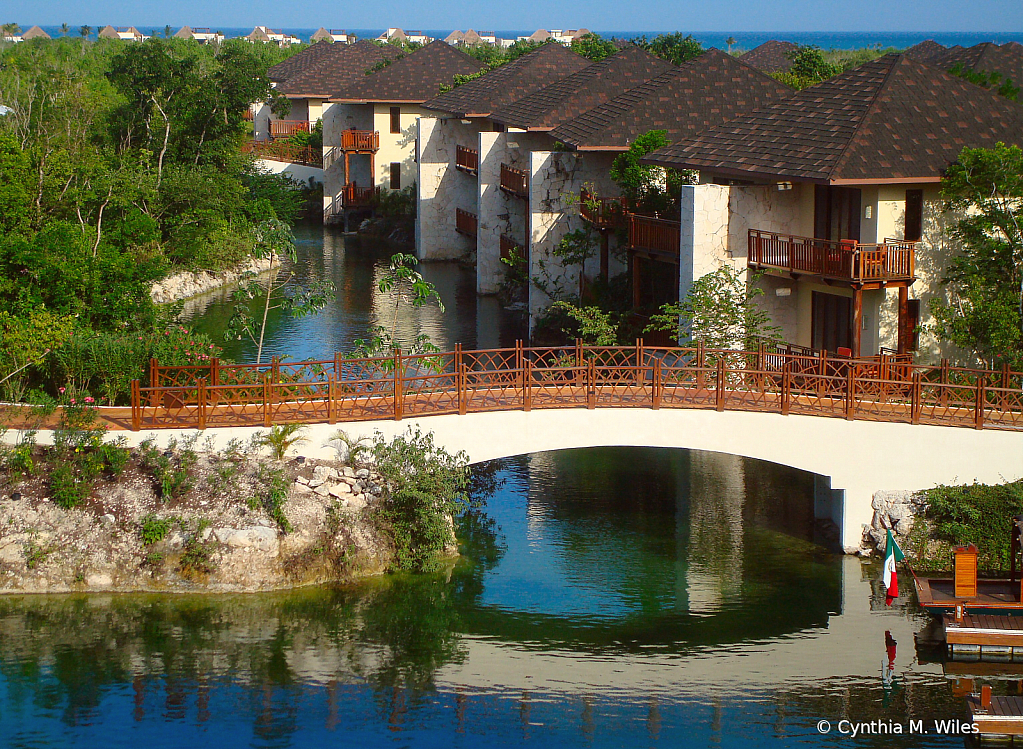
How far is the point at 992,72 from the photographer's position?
39.0m

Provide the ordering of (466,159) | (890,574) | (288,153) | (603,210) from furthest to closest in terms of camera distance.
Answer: (288,153) < (466,159) < (603,210) < (890,574)

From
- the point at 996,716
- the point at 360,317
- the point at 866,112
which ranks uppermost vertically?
the point at 866,112

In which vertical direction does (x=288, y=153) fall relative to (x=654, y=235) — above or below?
above

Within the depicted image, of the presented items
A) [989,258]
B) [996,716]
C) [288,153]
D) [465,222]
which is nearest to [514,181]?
[465,222]

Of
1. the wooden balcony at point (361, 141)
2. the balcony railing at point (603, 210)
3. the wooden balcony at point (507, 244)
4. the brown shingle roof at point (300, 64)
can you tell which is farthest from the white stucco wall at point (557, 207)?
the brown shingle roof at point (300, 64)

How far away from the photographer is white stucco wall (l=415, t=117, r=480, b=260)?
51.0 meters

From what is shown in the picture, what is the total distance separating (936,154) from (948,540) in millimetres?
9028

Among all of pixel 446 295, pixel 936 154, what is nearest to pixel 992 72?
pixel 936 154

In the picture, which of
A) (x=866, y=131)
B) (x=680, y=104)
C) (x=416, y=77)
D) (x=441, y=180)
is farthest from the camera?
(x=416, y=77)

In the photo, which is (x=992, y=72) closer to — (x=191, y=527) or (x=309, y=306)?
(x=309, y=306)

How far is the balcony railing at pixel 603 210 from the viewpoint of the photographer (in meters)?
33.8

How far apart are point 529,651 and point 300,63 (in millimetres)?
67391

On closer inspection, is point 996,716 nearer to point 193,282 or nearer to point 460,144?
point 193,282

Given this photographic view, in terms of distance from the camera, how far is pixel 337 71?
230 ft
